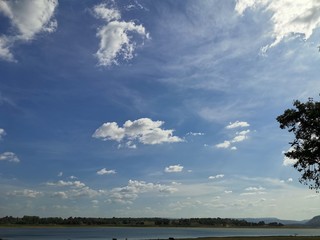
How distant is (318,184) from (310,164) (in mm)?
2568

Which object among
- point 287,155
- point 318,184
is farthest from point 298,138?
point 318,184

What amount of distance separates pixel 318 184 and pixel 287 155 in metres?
4.72

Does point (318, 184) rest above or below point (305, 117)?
below

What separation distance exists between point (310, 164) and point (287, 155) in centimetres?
268

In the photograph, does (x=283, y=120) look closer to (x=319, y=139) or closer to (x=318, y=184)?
(x=319, y=139)

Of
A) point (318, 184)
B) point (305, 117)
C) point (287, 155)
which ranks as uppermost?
point (305, 117)

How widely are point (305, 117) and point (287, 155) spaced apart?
487 centimetres

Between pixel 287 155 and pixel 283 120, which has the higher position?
pixel 283 120

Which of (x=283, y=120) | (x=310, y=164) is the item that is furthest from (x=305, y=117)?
(x=310, y=164)

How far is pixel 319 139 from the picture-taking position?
45281 mm

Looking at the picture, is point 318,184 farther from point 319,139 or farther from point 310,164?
point 319,139

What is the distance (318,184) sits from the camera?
47406mm

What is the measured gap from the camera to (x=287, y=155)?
4803 cm

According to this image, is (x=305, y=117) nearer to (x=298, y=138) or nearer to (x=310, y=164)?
(x=298, y=138)
